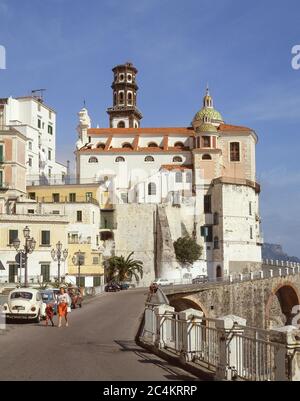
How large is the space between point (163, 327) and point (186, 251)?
58.6m

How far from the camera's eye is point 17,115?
82.9 m

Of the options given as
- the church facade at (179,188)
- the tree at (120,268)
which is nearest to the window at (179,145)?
the church facade at (179,188)

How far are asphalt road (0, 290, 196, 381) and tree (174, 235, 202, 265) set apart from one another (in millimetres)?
50641

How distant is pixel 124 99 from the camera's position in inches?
4158

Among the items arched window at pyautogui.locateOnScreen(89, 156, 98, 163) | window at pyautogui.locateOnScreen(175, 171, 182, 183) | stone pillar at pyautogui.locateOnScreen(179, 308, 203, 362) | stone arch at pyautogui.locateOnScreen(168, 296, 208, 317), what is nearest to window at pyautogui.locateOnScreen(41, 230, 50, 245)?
stone arch at pyautogui.locateOnScreen(168, 296, 208, 317)

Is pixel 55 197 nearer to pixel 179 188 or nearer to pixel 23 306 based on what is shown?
pixel 179 188

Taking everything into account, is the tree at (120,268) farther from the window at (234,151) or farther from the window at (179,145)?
the window at (234,151)

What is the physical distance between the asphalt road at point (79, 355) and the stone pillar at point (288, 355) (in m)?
3.30

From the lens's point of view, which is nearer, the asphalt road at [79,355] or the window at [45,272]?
the asphalt road at [79,355]

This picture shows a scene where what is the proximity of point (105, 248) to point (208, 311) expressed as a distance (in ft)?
72.9

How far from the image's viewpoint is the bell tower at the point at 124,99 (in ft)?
342

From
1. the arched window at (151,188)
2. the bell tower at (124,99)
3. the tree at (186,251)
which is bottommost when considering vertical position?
the tree at (186,251)

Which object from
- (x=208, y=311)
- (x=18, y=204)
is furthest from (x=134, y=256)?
(x=208, y=311)

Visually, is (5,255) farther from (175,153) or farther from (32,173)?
(175,153)
